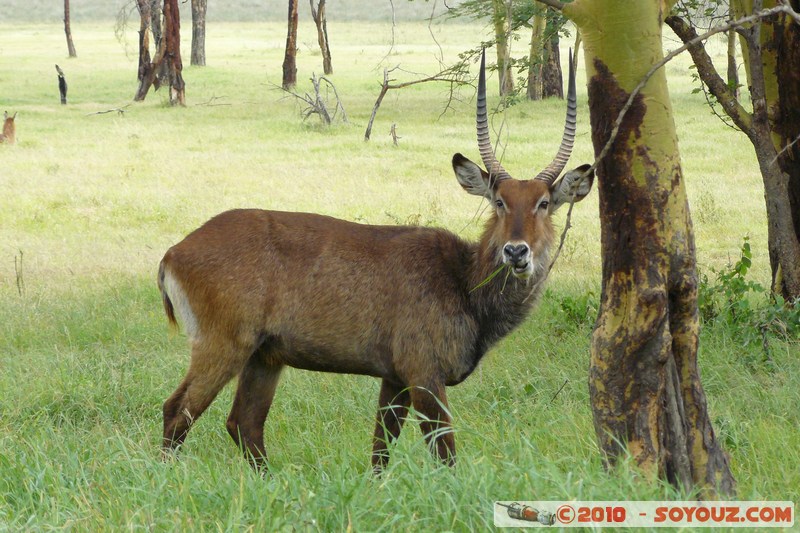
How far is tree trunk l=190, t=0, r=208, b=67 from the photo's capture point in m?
35.6

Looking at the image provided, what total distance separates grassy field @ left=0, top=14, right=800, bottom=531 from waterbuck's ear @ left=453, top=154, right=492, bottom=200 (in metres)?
1.07

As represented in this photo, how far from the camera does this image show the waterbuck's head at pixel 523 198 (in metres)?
4.26

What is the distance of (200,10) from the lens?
35.8 metres

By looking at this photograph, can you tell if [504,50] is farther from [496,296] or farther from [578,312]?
[578,312]

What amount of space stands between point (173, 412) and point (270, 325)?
1.89 ft

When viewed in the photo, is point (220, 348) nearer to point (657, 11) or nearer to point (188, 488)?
point (188, 488)

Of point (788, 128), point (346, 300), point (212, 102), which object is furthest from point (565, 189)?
point (212, 102)

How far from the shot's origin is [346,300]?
14.6 ft

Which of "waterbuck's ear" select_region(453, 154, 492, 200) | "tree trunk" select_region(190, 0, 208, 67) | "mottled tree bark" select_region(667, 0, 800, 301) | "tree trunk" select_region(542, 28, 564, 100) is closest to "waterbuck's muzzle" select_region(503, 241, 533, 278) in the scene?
"waterbuck's ear" select_region(453, 154, 492, 200)

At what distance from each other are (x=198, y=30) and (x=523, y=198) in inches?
1339

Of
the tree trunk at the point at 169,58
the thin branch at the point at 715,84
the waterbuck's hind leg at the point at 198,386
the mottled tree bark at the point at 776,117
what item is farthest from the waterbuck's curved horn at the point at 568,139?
the tree trunk at the point at 169,58

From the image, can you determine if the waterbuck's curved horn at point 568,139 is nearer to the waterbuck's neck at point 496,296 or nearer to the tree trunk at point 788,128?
the waterbuck's neck at point 496,296

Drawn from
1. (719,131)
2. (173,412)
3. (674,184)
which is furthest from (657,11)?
(719,131)

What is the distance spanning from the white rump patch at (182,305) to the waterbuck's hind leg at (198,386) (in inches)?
3.9
